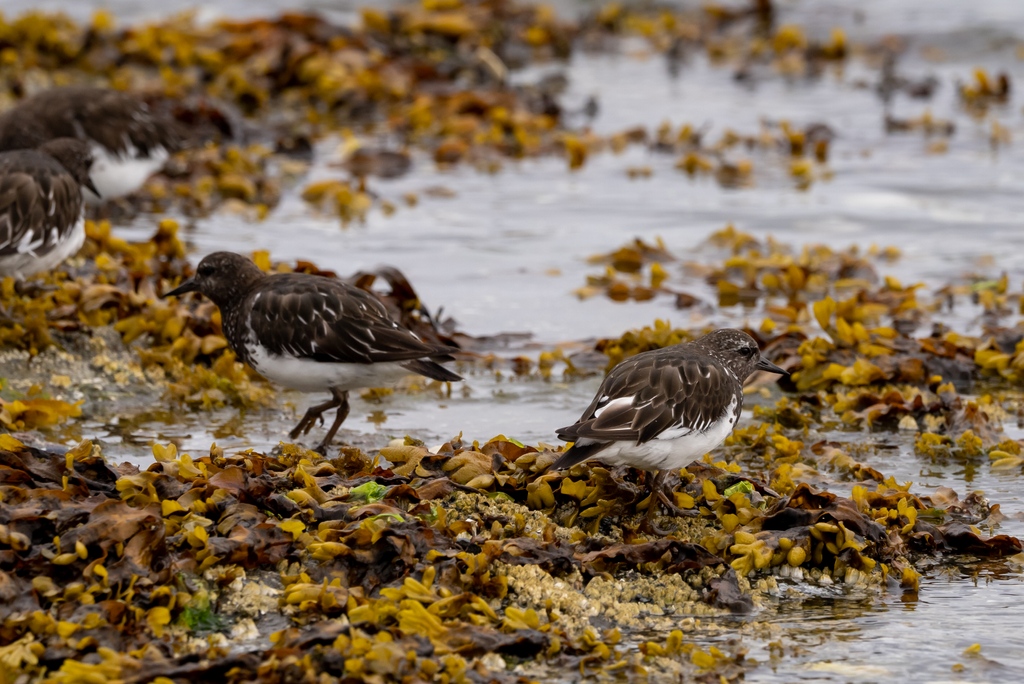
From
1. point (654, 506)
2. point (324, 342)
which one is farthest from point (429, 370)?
point (654, 506)

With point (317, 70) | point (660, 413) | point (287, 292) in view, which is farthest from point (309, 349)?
point (317, 70)

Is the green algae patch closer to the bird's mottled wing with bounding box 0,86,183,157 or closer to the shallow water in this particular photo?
the shallow water

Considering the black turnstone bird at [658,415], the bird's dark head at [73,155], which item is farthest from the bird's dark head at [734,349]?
the bird's dark head at [73,155]

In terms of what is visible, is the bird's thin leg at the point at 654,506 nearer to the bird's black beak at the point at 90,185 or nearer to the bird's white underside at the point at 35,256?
the bird's white underside at the point at 35,256

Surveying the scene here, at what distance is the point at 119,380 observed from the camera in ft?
21.0

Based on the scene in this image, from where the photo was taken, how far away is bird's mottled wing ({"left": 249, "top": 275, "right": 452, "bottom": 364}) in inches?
221

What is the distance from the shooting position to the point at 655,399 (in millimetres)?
4668

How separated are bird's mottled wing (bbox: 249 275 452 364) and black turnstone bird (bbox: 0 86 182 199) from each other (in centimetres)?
355

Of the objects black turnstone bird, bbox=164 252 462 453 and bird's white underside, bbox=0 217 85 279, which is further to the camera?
bird's white underside, bbox=0 217 85 279

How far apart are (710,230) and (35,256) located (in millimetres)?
4971

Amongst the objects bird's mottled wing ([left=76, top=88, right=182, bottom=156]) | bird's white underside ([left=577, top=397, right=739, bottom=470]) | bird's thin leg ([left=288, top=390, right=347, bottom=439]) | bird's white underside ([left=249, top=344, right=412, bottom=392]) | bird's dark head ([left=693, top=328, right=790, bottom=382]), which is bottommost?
bird's thin leg ([left=288, top=390, right=347, bottom=439])

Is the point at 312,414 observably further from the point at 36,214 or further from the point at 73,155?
the point at 73,155

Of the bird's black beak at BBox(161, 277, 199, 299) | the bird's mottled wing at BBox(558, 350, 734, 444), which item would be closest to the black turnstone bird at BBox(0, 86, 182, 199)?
the bird's black beak at BBox(161, 277, 199, 299)

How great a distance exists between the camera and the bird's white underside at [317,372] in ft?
18.6
